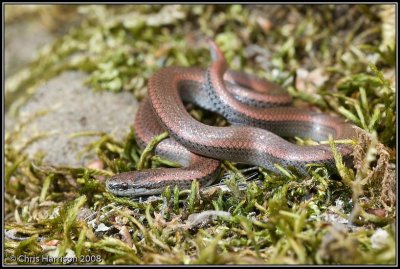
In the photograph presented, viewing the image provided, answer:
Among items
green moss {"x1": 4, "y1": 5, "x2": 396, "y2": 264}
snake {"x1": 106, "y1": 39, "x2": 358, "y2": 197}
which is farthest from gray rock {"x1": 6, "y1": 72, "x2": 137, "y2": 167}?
snake {"x1": 106, "y1": 39, "x2": 358, "y2": 197}

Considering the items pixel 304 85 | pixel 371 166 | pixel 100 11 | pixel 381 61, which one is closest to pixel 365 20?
pixel 381 61

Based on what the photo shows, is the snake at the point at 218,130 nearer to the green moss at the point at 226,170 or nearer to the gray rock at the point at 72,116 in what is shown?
the green moss at the point at 226,170

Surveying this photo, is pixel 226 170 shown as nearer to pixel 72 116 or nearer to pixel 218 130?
pixel 218 130

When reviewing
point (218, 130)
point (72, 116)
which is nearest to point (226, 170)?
point (218, 130)

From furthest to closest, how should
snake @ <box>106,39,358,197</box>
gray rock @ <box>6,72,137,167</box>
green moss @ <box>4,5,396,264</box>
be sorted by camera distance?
1. gray rock @ <box>6,72,137,167</box>
2. snake @ <box>106,39,358,197</box>
3. green moss @ <box>4,5,396,264</box>

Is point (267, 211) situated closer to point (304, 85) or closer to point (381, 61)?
point (304, 85)

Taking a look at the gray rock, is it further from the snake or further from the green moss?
the snake

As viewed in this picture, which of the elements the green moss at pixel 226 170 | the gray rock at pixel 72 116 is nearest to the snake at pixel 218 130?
the green moss at pixel 226 170
